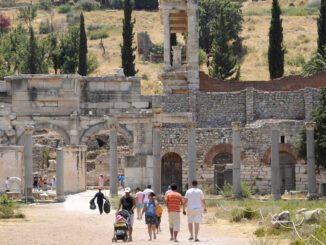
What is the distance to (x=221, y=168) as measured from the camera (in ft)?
194

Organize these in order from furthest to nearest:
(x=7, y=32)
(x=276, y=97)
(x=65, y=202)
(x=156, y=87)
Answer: (x=7, y=32), (x=156, y=87), (x=276, y=97), (x=65, y=202)

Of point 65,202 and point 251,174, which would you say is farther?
point 251,174

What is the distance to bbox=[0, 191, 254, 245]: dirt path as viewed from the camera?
1232 inches

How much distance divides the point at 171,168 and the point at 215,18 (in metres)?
42.9

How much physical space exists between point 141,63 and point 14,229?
210ft

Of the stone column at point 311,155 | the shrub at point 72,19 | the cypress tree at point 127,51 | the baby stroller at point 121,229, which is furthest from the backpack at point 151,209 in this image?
the shrub at point 72,19

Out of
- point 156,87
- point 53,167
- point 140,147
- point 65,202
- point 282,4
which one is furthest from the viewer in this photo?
point 282,4

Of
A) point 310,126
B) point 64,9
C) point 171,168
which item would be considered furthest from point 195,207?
point 64,9

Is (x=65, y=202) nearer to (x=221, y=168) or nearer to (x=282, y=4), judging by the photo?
(x=221, y=168)

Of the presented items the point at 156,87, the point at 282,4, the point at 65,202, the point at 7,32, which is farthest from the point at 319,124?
the point at 282,4

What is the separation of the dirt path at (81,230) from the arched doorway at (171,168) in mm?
15183

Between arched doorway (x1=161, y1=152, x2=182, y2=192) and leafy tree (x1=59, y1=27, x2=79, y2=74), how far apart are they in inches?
1138

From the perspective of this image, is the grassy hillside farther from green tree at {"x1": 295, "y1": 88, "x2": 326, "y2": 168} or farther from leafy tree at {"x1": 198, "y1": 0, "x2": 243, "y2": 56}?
green tree at {"x1": 295, "y1": 88, "x2": 326, "y2": 168}

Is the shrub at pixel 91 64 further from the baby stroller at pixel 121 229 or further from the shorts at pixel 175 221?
the baby stroller at pixel 121 229
